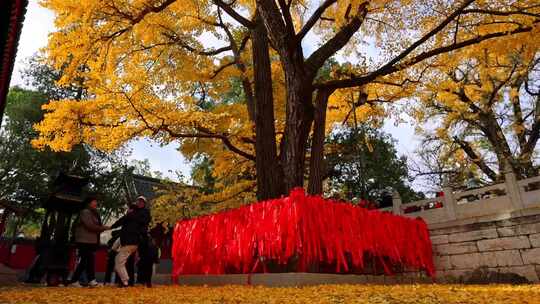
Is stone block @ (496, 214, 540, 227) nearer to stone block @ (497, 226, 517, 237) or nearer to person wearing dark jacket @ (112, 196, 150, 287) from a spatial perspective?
stone block @ (497, 226, 517, 237)

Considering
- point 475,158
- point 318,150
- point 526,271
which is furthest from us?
point 475,158

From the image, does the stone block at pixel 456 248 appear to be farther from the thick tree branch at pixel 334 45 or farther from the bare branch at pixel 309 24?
the bare branch at pixel 309 24

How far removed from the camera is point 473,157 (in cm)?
1848

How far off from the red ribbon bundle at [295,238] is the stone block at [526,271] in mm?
1873

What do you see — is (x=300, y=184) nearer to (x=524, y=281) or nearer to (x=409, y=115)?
(x=524, y=281)

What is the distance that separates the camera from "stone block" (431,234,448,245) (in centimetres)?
934

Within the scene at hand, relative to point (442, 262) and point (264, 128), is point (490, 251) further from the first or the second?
point (264, 128)

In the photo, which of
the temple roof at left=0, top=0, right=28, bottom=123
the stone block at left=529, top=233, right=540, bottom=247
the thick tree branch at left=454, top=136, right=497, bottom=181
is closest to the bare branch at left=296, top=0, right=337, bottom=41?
the temple roof at left=0, top=0, right=28, bottom=123

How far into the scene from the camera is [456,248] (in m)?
9.12

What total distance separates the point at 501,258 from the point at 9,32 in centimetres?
1056

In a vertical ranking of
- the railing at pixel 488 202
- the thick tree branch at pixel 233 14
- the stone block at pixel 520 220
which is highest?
the thick tree branch at pixel 233 14

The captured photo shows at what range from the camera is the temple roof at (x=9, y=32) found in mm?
5152

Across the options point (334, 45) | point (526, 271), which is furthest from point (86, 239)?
point (526, 271)

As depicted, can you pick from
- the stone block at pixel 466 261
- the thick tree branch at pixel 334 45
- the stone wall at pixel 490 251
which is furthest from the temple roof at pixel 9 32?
the stone block at pixel 466 261
